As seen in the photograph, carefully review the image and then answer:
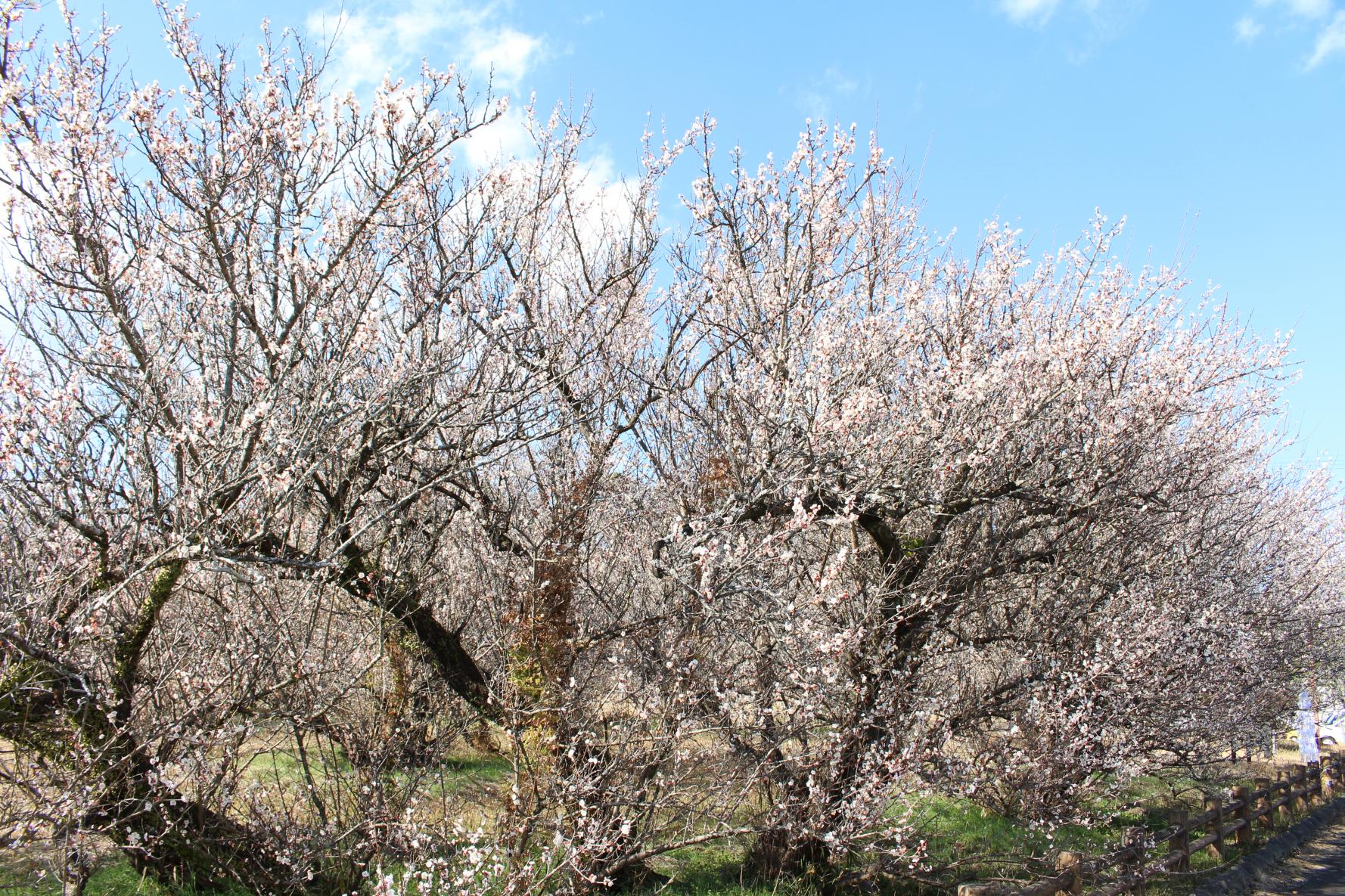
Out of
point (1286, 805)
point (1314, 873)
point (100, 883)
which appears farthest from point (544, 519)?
point (1286, 805)

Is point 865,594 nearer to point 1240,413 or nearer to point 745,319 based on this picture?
point 745,319

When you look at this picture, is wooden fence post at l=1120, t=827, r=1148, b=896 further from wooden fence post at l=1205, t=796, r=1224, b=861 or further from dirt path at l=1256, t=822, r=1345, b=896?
dirt path at l=1256, t=822, r=1345, b=896

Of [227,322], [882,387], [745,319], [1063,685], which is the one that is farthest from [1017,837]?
[227,322]

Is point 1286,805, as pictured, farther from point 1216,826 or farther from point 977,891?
point 977,891

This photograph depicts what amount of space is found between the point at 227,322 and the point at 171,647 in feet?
6.53

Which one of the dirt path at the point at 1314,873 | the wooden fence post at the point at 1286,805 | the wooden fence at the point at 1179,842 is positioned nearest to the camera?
the wooden fence at the point at 1179,842

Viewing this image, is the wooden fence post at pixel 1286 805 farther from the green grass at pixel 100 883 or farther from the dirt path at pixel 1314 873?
the green grass at pixel 100 883

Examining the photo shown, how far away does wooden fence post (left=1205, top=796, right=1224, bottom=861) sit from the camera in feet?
32.7

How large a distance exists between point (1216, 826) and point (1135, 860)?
2.85m

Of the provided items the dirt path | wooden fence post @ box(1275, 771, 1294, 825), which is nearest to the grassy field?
the dirt path

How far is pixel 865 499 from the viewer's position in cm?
589

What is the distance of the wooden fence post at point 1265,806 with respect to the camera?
1233 centimetres

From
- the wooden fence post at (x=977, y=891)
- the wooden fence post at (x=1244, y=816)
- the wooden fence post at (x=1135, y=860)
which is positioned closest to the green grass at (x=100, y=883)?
the wooden fence post at (x=977, y=891)

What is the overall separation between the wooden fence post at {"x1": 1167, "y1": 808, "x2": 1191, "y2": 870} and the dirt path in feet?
3.91
